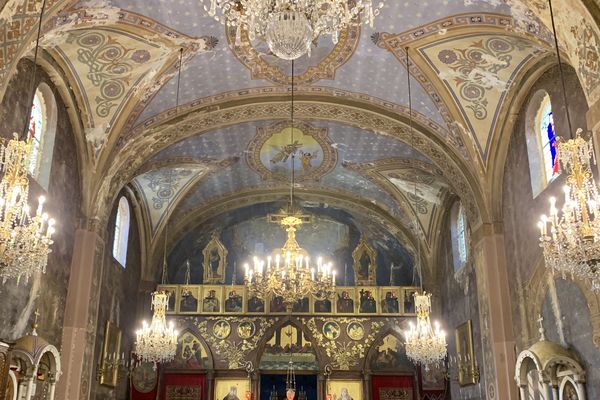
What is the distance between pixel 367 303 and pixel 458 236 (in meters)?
4.14

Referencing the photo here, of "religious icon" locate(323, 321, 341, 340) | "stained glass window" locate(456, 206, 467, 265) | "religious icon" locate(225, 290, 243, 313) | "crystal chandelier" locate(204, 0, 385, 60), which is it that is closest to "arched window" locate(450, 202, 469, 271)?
"stained glass window" locate(456, 206, 467, 265)

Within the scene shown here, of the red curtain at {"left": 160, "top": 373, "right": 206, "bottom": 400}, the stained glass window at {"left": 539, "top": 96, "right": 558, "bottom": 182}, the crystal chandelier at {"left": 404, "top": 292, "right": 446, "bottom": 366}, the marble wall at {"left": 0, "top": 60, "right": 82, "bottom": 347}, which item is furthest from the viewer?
the red curtain at {"left": 160, "top": 373, "right": 206, "bottom": 400}

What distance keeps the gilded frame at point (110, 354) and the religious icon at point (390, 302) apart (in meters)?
7.99

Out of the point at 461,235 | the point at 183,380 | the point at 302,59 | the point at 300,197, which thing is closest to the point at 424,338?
the point at 461,235

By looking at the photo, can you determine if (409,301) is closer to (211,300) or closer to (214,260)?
(211,300)

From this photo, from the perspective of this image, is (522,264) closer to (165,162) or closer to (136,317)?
(165,162)

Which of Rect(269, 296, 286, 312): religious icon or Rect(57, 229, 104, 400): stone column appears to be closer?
Rect(57, 229, 104, 400): stone column

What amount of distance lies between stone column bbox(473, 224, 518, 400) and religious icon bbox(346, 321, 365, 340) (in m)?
6.08

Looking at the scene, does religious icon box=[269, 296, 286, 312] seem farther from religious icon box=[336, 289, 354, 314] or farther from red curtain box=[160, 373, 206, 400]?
red curtain box=[160, 373, 206, 400]

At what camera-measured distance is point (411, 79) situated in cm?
1200

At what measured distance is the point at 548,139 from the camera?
35.1ft

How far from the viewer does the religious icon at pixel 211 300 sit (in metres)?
18.6

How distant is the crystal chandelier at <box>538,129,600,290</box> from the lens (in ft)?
21.0

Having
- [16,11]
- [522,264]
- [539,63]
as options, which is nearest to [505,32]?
[539,63]
